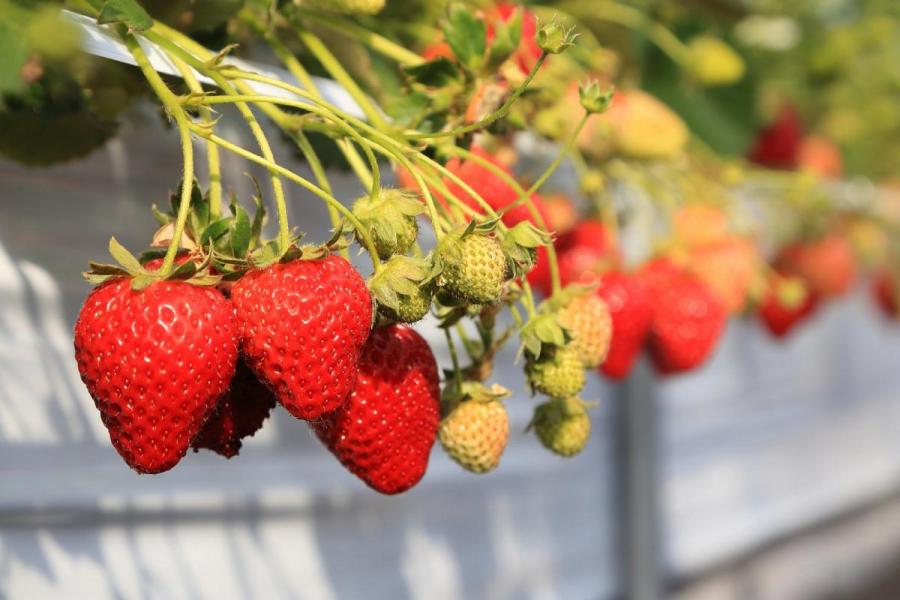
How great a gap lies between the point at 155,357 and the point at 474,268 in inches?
5.7

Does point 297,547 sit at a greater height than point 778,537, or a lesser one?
greater

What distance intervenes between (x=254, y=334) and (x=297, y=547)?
59cm

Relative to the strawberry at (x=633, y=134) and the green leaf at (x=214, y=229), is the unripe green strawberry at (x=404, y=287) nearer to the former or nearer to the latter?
the green leaf at (x=214, y=229)

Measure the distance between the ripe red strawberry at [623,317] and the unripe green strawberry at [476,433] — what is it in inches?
11.2

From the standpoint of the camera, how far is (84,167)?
78cm

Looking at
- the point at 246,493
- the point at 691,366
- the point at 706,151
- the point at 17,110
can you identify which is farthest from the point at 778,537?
the point at 17,110

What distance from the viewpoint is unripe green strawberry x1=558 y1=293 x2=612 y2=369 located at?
0.57 metres

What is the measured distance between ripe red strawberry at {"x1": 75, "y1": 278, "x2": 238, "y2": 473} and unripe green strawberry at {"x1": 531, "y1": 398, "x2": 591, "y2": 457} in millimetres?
199

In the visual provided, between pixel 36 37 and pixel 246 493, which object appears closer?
pixel 36 37

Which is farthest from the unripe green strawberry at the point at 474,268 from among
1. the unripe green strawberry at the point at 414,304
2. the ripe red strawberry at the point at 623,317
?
the ripe red strawberry at the point at 623,317

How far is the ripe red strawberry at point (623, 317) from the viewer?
2.74 feet

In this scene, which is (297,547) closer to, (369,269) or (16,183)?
(369,269)

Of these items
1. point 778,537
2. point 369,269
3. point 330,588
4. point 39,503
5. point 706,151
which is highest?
point 706,151

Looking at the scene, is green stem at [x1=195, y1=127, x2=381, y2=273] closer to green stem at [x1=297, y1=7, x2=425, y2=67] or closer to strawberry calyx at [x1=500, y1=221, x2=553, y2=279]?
strawberry calyx at [x1=500, y1=221, x2=553, y2=279]
